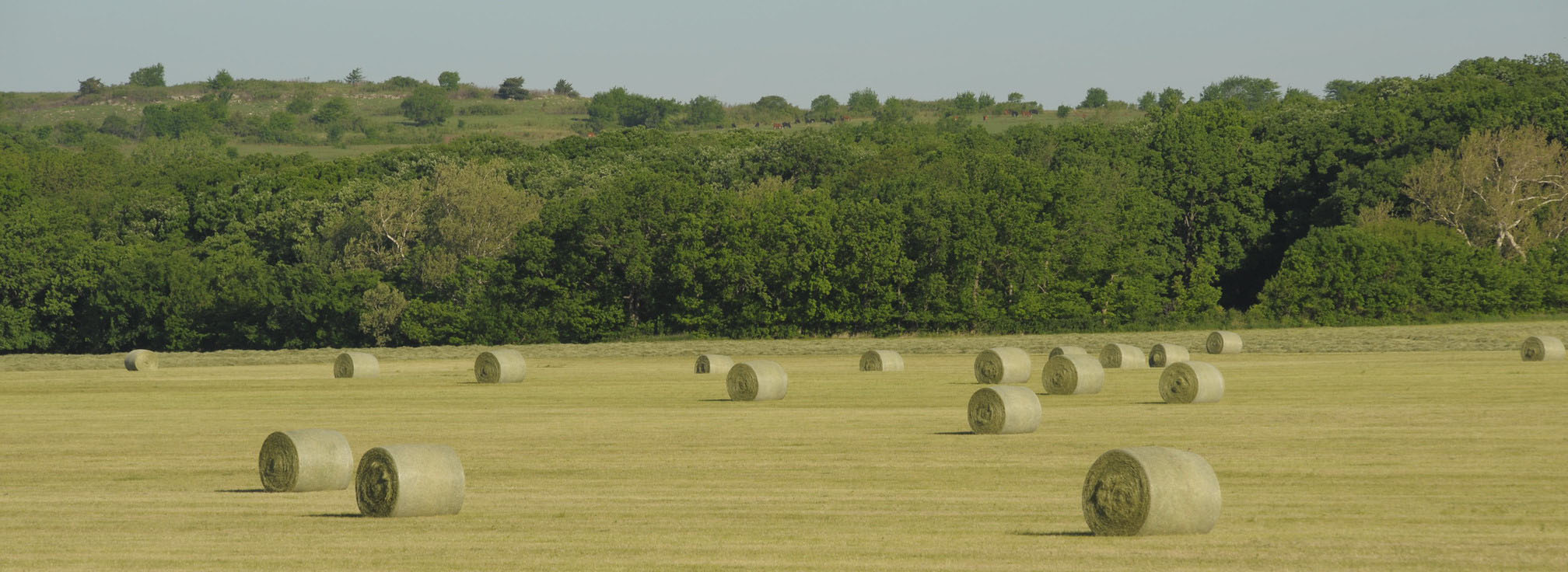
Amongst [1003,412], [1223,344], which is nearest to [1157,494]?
[1003,412]

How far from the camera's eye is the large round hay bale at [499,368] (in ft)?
149

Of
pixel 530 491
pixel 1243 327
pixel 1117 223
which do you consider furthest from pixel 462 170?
pixel 530 491

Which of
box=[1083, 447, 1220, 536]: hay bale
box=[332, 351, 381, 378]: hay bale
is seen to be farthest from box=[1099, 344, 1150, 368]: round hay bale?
box=[1083, 447, 1220, 536]: hay bale

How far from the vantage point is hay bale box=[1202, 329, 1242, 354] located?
184ft

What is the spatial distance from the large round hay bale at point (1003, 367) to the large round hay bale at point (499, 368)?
12877 millimetres

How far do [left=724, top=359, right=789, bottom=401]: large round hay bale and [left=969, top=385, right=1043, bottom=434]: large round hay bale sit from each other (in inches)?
399

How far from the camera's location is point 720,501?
58.5ft

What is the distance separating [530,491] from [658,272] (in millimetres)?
60583

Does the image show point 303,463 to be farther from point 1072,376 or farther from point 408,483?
point 1072,376

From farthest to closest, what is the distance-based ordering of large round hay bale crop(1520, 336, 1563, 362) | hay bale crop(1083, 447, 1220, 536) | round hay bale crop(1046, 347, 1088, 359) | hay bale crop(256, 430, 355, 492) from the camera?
1. large round hay bale crop(1520, 336, 1563, 362)
2. round hay bale crop(1046, 347, 1088, 359)
3. hay bale crop(256, 430, 355, 492)
4. hay bale crop(1083, 447, 1220, 536)

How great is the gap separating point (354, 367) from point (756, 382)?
19.1 metres

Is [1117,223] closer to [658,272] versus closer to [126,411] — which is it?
[658,272]

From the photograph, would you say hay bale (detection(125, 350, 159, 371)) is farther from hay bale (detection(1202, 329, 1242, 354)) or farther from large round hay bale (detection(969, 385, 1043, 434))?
large round hay bale (detection(969, 385, 1043, 434))

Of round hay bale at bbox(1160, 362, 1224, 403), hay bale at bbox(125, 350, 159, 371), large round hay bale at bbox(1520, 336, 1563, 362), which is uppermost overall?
round hay bale at bbox(1160, 362, 1224, 403)
